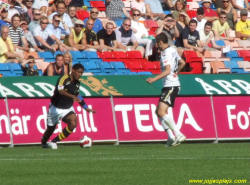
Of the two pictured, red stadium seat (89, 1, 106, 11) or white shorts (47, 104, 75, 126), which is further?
red stadium seat (89, 1, 106, 11)

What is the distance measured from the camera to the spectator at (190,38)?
2264 cm

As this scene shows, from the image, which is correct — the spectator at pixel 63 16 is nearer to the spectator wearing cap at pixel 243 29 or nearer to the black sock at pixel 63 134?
the spectator wearing cap at pixel 243 29

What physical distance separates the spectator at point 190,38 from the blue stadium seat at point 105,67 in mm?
2944

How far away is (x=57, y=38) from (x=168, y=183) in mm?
12604

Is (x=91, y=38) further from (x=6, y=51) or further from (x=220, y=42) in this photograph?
(x=220, y=42)

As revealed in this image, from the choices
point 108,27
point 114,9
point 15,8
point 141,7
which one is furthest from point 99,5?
point 15,8

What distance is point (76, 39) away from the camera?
21.4 meters

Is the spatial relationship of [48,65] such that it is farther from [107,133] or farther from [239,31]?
[239,31]

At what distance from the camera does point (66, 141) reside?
53.1ft

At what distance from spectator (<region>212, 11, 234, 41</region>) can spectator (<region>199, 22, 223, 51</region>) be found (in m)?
0.66

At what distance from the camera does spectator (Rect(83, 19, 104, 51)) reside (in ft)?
70.1

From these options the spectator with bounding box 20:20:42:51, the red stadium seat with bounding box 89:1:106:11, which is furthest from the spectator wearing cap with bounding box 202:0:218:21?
the spectator with bounding box 20:20:42:51

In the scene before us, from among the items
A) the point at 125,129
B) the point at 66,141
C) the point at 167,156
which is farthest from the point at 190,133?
the point at 167,156

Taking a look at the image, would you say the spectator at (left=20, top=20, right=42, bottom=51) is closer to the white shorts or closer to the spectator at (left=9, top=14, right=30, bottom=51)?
the spectator at (left=9, top=14, right=30, bottom=51)
